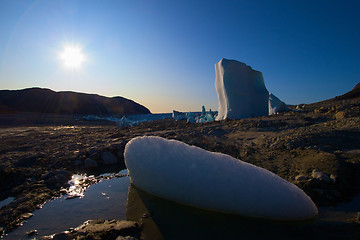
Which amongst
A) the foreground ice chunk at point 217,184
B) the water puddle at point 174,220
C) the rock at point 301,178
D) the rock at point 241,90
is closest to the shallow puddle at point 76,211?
the water puddle at point 174,220

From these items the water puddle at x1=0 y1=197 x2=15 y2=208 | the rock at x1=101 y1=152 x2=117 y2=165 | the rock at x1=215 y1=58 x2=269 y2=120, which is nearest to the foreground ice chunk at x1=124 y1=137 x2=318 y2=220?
the water puddle at x1=0 y1=197 x2=15 y2=208

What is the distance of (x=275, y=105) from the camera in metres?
11.3

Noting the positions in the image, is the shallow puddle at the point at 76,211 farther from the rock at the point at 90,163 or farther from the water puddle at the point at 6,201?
the rock at the point at 90,163

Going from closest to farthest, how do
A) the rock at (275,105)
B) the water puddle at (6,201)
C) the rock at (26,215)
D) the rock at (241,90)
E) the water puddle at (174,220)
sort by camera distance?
the water puddle at (174,220) < the rock at (26,215) < the water puddle at (6,201) < the rock at (241,90) < the rock at (275,105)

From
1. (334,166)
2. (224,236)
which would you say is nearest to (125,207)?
(224,236)

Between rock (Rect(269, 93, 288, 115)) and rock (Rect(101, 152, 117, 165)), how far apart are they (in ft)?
32.7

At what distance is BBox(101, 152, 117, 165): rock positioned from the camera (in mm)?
4125

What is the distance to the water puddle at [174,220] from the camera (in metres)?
1.64

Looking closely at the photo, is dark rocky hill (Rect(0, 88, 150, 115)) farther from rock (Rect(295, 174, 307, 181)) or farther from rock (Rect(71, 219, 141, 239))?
rock (Rect(295, 174, 307, 181))

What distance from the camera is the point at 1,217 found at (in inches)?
79.0

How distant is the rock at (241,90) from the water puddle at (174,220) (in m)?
8.46

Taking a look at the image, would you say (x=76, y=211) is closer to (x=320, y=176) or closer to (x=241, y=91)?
(x=320, y=176)

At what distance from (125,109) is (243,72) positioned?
6391 centimetres

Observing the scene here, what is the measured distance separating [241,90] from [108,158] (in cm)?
830
